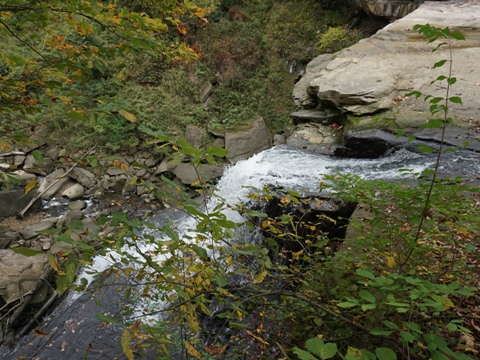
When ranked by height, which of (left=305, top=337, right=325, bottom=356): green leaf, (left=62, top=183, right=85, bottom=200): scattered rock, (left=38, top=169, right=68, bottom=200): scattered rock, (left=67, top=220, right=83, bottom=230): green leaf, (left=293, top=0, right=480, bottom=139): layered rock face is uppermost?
(left=67, top=220, right=83, bottom=230): green leaf

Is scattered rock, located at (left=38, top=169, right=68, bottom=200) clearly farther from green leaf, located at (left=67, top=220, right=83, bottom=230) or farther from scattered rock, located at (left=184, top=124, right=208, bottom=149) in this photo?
green leaf, located at (left=67, top=220, right=83, bottom=230)

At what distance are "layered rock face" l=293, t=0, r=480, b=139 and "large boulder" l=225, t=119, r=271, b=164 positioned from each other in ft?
4.73

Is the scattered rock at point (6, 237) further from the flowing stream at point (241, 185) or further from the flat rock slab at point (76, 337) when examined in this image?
the flat rock slab at point (76, 337)

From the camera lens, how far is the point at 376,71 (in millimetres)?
7309

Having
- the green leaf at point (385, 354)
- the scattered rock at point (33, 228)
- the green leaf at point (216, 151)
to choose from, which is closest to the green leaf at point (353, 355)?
the green leaf at point (385, 354)

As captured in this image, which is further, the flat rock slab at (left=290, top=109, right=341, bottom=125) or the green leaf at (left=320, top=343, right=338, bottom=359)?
the flat rock slab at (left=290, top=109, right=341, bottom=125)

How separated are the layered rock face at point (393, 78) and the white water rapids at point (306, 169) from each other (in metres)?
0.77

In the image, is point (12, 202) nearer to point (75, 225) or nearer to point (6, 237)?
point (6, 237)

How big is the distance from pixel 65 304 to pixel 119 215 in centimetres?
465

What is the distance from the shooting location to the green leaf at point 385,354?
1.05 meters

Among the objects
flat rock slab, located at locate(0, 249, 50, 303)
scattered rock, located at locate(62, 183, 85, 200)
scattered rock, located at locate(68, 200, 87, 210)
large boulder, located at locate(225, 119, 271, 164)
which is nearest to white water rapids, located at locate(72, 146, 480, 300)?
flat rock slab, located at locate(0, 249, 50, 303)

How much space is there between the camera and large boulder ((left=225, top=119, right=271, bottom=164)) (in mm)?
8594

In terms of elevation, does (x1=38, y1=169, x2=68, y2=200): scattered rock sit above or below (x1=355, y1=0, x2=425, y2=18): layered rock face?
below

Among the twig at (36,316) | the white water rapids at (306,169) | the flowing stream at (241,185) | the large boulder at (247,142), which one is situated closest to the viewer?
the flowing stream at (241,185)
